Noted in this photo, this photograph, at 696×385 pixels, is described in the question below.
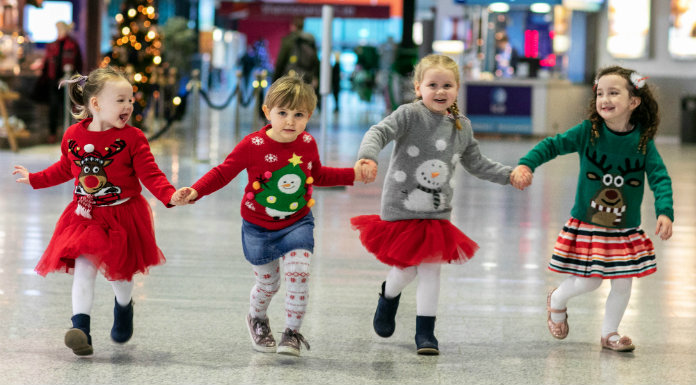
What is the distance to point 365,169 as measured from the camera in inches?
156

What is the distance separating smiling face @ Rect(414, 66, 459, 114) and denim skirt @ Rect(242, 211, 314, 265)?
2.41ft

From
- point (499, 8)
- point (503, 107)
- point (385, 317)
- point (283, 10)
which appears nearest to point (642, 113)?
point (385, 317)

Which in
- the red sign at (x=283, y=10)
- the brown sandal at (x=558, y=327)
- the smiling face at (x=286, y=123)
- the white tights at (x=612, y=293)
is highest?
the red sign at (x=283, y=10)

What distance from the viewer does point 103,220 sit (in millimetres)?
4090

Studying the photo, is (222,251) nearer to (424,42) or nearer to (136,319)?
(136,319)

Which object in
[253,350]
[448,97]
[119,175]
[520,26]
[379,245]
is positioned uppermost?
[520,26]

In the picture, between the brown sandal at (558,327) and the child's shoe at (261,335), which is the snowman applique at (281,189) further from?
the brown sandal at (558,327)

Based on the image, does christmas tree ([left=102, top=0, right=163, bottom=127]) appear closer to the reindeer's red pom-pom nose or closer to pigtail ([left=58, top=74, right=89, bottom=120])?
pigtail ([left=58, top=74, right=89, bottom=120])

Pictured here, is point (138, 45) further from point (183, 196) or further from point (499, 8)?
point (183, 196)

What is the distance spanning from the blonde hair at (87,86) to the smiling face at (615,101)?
6.35 ft

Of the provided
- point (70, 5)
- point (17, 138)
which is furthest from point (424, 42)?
point (17, 138)

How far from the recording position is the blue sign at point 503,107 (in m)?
19.1

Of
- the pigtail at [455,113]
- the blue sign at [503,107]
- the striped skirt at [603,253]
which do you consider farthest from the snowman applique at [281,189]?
the blue sign at [503,107]

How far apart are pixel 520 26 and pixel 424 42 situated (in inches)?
316
